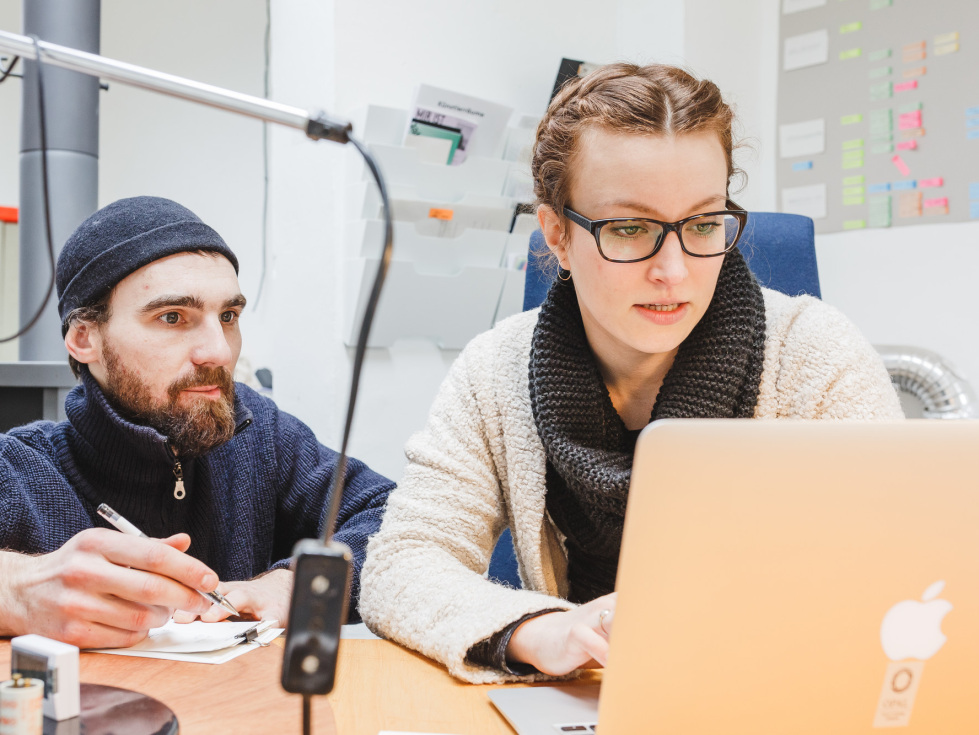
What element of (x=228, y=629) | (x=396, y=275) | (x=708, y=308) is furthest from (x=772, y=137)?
(x=228, y=629)

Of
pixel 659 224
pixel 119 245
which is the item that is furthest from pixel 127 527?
pixel 659 224

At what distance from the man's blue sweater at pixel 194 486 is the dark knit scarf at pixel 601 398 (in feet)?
1.07

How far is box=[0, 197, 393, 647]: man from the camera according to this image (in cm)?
110

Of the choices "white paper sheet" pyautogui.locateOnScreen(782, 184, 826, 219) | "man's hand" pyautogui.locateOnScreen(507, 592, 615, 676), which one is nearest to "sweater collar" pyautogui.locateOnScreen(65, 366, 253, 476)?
"man's hand" pyautogui.locateOnScreen(507, 592, 615, 676)

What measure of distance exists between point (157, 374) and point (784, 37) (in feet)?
6.15

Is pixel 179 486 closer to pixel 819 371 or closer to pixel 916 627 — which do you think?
pixel 819 371

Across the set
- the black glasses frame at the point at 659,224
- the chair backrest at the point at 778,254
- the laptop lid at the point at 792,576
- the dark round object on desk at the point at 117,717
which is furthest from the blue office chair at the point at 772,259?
the laptop lid at the point at 792,576

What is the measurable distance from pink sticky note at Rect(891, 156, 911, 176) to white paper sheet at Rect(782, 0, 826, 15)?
476 millimetres

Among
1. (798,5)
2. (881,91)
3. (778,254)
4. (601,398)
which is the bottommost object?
(601,398)

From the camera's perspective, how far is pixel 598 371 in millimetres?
1131

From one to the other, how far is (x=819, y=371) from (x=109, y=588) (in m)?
0.82

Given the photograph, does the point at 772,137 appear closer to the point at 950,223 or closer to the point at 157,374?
the point at 950,223

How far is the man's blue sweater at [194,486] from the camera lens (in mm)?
1091

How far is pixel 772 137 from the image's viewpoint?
7.39ft
